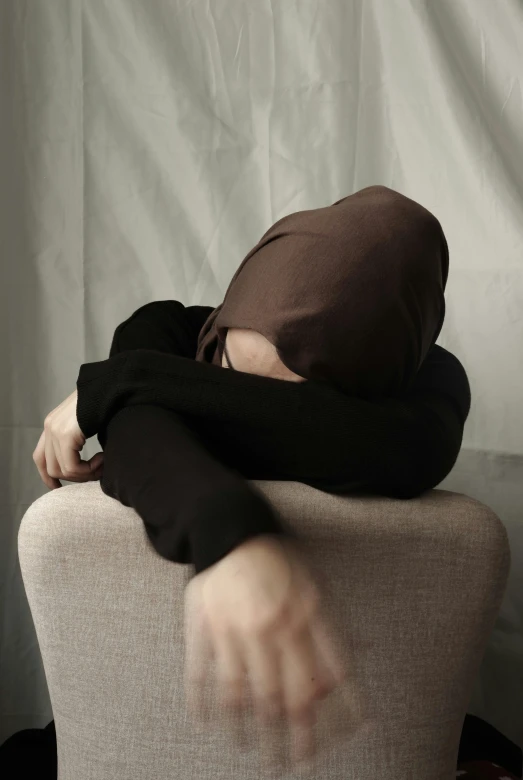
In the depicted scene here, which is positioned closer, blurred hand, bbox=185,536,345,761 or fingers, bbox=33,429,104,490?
blurred hand, bbox=185,536,345,761

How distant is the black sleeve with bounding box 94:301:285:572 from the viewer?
519mm

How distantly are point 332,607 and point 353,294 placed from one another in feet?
1.04

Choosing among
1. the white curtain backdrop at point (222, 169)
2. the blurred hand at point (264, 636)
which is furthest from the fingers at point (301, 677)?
the white curtain backdrop at point (222, 169)

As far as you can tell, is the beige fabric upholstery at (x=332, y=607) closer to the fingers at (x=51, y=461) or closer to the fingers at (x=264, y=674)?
the fingers at (x=51, y=461)

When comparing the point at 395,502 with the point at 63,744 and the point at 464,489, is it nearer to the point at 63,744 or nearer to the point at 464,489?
the point at 63,744

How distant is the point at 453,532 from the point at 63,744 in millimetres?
467

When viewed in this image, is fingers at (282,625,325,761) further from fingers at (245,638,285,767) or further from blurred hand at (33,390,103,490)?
blurred hand at (33,390,103,490)

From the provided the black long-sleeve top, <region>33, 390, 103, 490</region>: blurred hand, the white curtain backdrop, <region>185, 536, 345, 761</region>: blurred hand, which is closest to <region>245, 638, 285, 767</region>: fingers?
<region>185, 536, 345, 761</region>: blurred hand

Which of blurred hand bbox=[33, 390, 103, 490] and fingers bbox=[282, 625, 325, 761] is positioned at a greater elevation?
fingers bbox=[282, 625, 325, 761]

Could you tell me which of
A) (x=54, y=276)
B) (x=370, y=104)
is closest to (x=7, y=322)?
(x=54, y=276)

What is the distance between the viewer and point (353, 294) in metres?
0.80

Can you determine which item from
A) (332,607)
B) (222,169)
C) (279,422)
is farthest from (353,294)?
(222,169)

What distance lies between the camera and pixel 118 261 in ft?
5.32

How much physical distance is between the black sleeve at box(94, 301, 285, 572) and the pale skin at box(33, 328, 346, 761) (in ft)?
0.06
